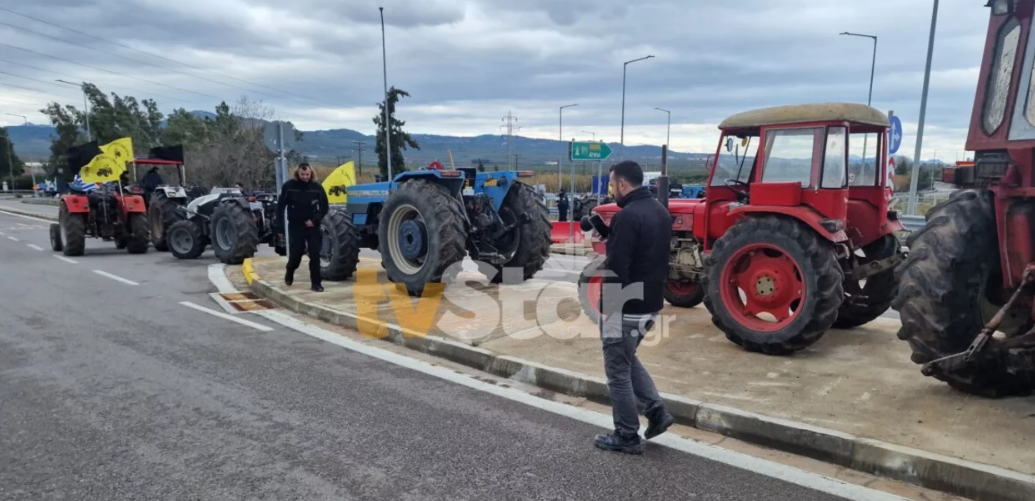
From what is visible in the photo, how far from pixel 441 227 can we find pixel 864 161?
492 cm

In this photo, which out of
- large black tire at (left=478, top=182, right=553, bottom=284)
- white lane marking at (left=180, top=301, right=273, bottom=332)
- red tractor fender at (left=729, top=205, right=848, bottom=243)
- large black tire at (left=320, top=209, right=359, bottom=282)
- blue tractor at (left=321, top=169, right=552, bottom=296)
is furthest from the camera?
large black tire at (left=320, top=209, right=359, bottom=282)

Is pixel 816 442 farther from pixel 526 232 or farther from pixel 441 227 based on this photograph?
pixel 526 232

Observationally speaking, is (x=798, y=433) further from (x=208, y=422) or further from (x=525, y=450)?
(x=208, y=422)

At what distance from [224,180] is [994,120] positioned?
140 feet

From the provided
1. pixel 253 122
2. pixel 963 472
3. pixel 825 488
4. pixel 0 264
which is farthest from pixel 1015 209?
pixel 253 122

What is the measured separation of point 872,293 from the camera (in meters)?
6.62

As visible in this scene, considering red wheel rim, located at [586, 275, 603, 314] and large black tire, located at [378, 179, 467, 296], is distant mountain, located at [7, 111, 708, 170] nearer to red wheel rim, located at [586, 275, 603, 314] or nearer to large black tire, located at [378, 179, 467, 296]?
large black tire, located at [378, 179, 467, 296]

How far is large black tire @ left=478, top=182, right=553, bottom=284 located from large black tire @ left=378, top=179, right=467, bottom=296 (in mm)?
957

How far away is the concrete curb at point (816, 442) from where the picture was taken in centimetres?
349

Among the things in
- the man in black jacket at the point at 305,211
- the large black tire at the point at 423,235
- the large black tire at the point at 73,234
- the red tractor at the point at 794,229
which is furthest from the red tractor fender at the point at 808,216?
the large black tire at the point at 73,234

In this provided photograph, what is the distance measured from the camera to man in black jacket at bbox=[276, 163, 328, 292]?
9.30 m

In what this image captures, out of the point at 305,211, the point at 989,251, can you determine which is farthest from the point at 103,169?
the point at 989,251

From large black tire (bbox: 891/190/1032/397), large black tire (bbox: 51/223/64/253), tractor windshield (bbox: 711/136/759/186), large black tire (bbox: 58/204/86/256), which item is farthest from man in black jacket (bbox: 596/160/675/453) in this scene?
large black tire (bbox: 51/223/64/253)

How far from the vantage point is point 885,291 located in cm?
662
